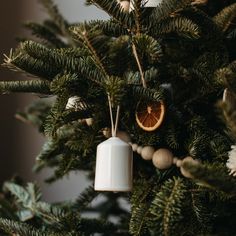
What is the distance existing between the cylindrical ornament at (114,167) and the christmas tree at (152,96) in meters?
0.04

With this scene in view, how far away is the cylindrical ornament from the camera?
0.51 meters

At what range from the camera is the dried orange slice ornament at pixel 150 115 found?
537 mm

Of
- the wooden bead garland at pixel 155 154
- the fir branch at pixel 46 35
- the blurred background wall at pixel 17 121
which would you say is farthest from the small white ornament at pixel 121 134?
the blurred background wall at pixel 17 121

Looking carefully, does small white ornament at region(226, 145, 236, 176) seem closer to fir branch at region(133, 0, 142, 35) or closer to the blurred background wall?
fir branch at region(133, 0, 142, 35)

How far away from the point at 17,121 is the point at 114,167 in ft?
3.23

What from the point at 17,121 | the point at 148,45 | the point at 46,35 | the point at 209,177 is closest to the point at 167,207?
the point at 209,177

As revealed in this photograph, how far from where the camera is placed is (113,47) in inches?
19.5

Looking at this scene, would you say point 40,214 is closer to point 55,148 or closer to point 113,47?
point 55,148

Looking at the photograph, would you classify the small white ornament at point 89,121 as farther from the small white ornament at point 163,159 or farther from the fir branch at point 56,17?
the fir branch at point 56,17

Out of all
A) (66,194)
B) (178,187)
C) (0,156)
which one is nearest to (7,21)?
(0,156)

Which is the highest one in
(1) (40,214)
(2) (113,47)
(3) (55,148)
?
(2) (113,47)

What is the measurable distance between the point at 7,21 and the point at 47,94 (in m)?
0.94

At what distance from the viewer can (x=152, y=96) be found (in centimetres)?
52

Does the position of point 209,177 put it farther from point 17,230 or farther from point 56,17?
point 56,17
